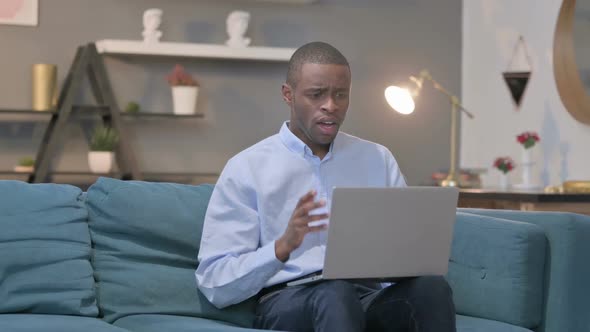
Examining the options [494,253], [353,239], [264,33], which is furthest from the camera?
[264,33]

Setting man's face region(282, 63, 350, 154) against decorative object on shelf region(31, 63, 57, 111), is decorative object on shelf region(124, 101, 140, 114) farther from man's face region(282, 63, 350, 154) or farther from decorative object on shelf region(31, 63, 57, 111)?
man's face region(282, 63, 350, 154)

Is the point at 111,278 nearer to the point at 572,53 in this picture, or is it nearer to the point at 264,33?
the point at 572,53

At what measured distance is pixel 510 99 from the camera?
4.97 meters

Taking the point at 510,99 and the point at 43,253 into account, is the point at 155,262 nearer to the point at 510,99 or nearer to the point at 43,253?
the point at 43,253

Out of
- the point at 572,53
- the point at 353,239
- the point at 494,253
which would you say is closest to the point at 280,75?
the point at 572,53

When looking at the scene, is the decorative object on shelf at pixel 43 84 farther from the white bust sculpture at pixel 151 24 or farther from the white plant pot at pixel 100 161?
the white bust sculpture at pixel 151 24

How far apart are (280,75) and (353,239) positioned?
11.2 ft

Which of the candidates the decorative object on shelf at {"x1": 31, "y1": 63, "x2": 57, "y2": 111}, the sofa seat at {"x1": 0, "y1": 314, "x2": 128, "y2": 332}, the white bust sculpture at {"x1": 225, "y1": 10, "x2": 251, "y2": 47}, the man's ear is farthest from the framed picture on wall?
the sofa seat at {"x1": 0, "y1": 314, "x2": 128, "y2": 332}

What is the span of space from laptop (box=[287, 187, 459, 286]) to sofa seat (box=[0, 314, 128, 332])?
0.47 m

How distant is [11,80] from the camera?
4879mm

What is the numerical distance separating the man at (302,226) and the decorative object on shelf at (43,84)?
2706 millimetres

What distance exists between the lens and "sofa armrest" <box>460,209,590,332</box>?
90.9 inches

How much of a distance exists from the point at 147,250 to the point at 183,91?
272 centimetres

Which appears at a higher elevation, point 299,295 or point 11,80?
point 11,80
